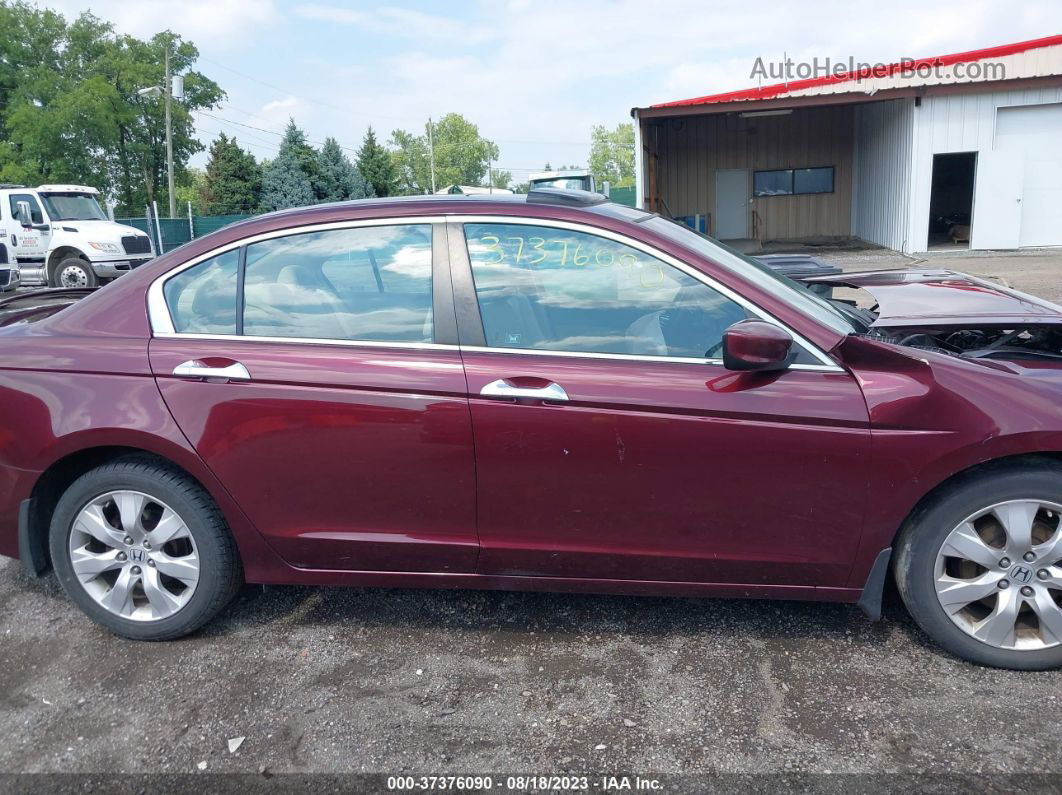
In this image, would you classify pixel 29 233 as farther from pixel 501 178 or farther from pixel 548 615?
pixel 501 178

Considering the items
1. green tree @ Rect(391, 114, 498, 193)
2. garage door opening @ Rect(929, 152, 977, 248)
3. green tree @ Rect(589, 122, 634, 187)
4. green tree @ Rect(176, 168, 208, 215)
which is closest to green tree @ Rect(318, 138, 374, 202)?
garage door opening @ Rect(929, 152, 977, 248)

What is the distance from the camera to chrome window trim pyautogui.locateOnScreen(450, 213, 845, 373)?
273 centimetres

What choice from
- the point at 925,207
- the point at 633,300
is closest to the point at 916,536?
the point at 633,300

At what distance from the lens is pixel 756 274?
10.1ft

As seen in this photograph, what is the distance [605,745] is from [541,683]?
1.26 feet

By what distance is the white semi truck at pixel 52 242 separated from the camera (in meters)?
17.5

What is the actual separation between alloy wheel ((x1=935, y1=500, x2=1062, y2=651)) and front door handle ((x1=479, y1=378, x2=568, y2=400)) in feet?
4.47

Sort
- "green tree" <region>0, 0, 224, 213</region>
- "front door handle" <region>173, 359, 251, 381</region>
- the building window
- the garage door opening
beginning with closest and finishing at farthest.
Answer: "front door handle" <region>173, 359, 251, 381</region> → the garage door opening → the building window → "green tree" <region>0, 0, 224, 213</region>

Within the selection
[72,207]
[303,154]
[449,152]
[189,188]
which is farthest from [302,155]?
[449,152]

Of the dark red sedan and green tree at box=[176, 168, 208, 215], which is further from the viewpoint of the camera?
green tree at box=[176, 168, 208, 215]

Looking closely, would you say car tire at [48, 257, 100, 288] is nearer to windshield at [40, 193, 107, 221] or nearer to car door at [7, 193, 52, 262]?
car door at [7, 193, 52, 262]

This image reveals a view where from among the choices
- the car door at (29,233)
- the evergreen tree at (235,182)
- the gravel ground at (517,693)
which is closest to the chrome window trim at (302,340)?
the gravel ground at (517,693)

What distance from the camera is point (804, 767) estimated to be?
7.81 feet

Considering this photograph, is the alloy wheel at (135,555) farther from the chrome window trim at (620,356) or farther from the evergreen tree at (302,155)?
the evergreen tree at (302,155)
